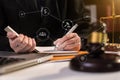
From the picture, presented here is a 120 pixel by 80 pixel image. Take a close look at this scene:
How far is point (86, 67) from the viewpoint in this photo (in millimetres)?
595

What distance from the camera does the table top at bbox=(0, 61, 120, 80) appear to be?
1.82 feet

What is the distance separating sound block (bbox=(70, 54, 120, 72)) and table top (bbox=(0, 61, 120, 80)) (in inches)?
0.4

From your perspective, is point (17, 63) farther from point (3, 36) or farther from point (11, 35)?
point (3, 36)

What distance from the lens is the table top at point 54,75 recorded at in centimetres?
56

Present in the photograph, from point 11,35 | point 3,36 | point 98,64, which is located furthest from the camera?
point 3,36

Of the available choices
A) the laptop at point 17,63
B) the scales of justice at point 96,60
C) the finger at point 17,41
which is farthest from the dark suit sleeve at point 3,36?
the scales of justice at point 96,60

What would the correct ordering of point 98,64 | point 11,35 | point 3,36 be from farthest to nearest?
1. point 3,36
2. point 11,35
3. point 98,64

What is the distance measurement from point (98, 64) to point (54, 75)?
0.10 m

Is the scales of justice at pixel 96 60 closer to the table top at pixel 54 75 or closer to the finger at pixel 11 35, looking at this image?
the table top at pixel 54 75

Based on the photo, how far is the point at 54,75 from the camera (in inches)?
23.0

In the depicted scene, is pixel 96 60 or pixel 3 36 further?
pixel 3 36

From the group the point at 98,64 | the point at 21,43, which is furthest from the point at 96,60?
the point at 21,43

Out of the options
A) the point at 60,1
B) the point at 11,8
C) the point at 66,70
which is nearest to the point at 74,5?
the point at 60,1

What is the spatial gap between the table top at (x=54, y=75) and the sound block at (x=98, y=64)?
0.04 feet
